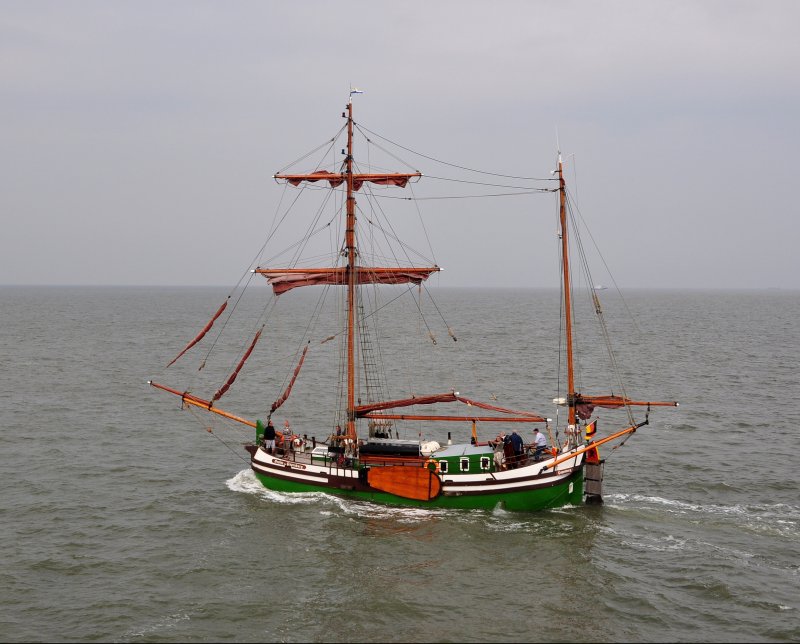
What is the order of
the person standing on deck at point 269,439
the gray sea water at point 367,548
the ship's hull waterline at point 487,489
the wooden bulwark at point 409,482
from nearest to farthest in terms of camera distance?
the gray sea water at point 367,548
the ship's hull waterline at point 487,489
the wooden bulwark at point 409,482
the person standing on deck at point 269,439

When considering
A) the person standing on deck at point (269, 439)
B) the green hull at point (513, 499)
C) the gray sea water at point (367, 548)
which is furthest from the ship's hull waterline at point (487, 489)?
the person standing on deck at point (269, 439)

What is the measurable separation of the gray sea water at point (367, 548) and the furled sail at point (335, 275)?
28.8ft

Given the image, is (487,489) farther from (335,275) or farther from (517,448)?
(335,275)

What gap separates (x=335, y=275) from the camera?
33.9 meters

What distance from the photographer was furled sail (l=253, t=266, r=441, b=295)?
3391 centimetres

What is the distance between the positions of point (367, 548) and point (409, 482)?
13.6ft

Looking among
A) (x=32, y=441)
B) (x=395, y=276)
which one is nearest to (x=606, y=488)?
(x=395, y=276)

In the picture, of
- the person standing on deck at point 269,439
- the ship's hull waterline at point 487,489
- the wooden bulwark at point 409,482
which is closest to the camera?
the ship's hull waterline at point 487,489

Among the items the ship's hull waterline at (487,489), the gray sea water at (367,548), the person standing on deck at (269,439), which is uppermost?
the person standing on deck at (269,439)

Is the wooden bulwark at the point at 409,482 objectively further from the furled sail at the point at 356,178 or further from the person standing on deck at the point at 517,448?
the furled sail at the point at 356,178

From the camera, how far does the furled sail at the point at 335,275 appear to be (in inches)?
1335

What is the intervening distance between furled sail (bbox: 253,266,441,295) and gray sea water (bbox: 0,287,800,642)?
8.79 metres

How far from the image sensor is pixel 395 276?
35.0m

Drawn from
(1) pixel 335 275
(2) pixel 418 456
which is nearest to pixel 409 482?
(2) pixel 418 456
